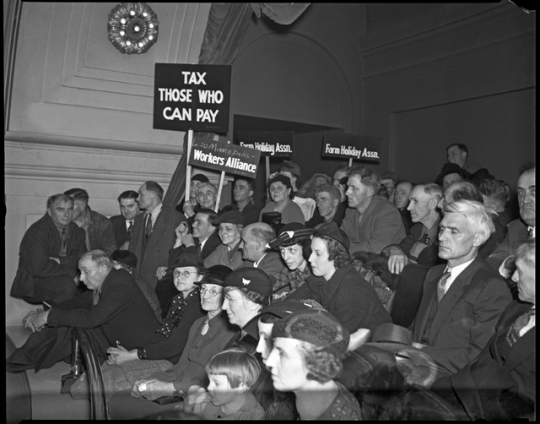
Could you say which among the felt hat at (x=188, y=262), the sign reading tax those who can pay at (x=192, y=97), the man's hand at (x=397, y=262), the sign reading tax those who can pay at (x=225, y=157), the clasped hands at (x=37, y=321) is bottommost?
the clasped hands at (x=37, y=321)

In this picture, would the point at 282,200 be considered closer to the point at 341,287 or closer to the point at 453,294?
the point at 341,287

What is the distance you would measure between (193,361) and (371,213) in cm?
175

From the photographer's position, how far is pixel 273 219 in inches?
209

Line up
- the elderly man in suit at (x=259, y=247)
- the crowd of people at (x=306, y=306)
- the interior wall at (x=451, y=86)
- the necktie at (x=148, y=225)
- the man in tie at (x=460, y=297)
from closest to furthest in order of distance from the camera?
the crowd of people at (x=306, y=306) → the man in tie at (x=460, y=297) → the elderly man in suit at (x=259, y=247) → the necktie at (x=148, y=225) → the interior wall at (x=451, y=86)

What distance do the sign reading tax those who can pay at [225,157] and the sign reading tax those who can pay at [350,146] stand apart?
1.05 metres

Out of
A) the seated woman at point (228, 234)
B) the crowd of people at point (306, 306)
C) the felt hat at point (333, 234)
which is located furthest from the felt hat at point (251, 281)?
the seated woman at point (228, 234)

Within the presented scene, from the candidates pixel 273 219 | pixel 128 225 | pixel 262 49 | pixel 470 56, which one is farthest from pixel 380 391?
pixel 262 49

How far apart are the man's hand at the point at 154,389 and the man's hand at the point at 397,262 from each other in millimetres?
1325

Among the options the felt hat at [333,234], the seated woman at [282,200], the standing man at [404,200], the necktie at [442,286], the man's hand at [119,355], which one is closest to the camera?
the necktie at [442,286]

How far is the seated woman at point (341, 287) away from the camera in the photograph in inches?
113

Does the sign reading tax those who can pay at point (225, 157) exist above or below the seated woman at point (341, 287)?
above

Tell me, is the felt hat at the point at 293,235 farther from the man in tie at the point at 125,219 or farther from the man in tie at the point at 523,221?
the man in tie at the point at 125,219

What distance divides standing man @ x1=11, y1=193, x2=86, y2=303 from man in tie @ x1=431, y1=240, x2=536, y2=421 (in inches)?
149

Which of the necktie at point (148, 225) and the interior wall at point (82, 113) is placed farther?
the interior wall at point (82, 113)
